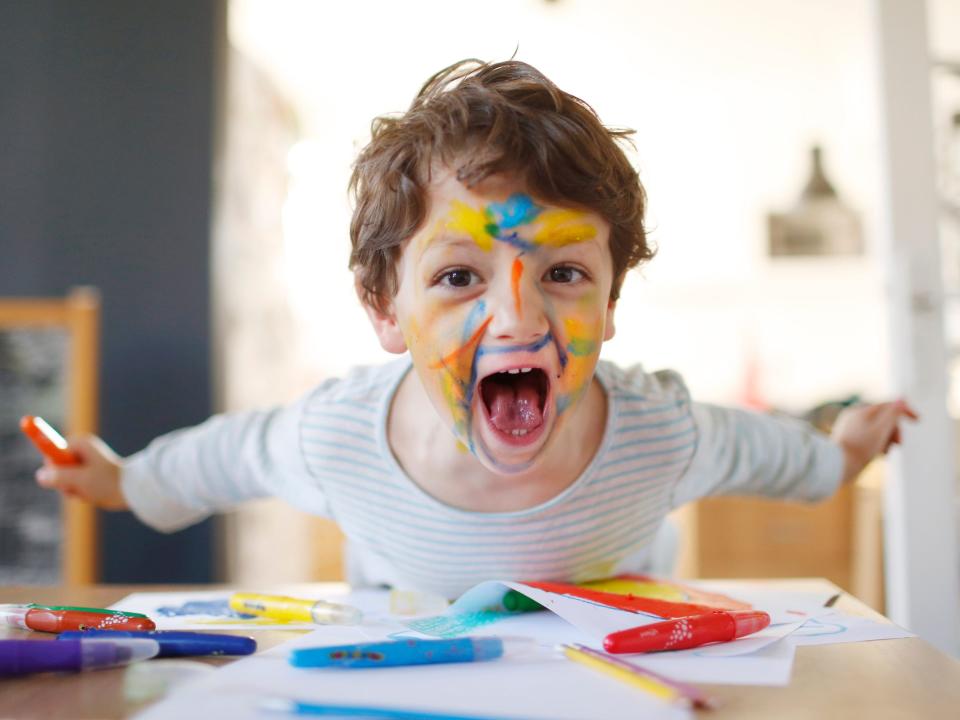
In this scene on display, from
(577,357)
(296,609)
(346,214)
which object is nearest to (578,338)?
(577,357)

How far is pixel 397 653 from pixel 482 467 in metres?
0.35

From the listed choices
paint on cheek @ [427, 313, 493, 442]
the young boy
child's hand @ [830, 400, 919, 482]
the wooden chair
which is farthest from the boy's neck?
the wooden chair

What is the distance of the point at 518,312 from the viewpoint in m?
0.68

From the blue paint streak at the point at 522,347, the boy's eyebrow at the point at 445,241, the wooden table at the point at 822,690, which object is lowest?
the wooden table at the point at 822,690

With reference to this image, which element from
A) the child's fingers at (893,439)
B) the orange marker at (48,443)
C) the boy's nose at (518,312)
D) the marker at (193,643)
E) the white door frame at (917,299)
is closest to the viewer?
the marker at (193,643)

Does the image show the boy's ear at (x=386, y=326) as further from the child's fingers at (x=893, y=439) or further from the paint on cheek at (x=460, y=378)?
the child's fingers at (x=893, y=439)

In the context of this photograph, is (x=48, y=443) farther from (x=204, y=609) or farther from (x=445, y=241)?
(x=445, y=241)

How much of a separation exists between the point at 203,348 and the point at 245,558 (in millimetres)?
726

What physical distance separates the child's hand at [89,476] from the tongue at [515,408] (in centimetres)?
50

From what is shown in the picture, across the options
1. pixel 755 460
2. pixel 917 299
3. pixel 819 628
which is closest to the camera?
pixel 819 628

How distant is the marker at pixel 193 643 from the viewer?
57 cm

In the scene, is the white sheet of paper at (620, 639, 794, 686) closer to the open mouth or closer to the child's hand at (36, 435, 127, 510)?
the open mouth

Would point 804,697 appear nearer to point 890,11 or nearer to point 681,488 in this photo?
point 681,488

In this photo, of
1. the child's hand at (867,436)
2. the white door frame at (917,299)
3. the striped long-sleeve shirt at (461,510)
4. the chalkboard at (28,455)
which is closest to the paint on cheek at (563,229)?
the striped long-sleeve shirt at (461,510)
